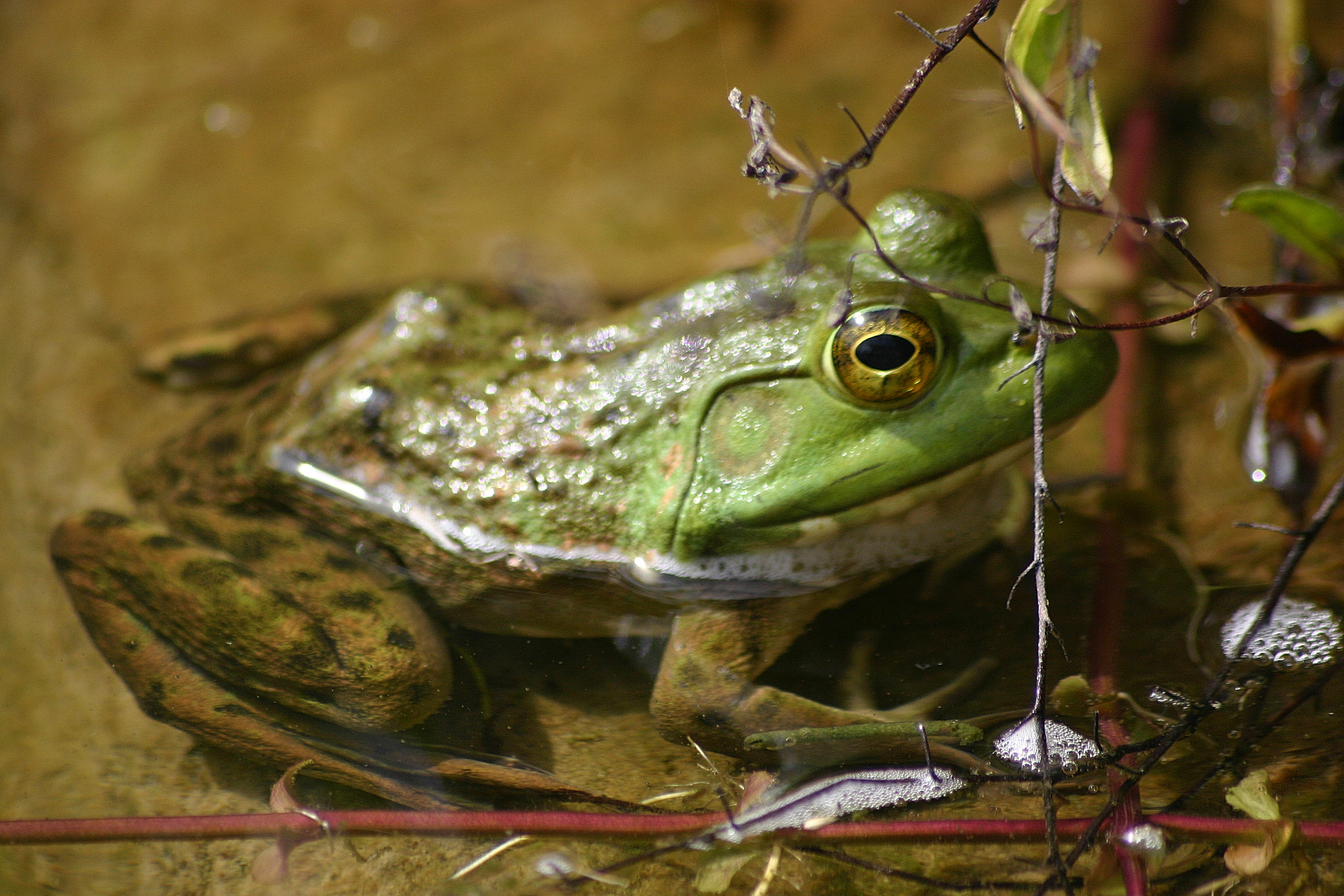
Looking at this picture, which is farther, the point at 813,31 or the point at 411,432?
the point at 813,31

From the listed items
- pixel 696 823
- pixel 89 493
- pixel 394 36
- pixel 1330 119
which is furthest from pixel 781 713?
pixel 394 36

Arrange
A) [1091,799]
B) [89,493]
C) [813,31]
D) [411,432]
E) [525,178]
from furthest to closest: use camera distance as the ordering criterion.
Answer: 1. [813,31]
2. [525,178]
3. [89,493]
4. [411,432]
5. [1091,799]

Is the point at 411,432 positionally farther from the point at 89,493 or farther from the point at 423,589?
the point at 89,493

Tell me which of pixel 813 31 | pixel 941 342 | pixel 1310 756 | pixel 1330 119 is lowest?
pixel 1310 756

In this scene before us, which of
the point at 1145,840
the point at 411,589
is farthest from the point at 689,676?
the point at 1145,840

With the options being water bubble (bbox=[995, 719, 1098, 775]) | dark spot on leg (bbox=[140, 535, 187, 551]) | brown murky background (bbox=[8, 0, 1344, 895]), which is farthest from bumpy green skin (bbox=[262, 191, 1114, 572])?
water bubble (bbox=[995, 719, 1098, 775])

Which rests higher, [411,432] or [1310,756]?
[411,432]

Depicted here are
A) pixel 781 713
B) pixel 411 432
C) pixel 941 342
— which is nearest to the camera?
pixel 941 342

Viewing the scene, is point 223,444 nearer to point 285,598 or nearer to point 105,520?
point 105,520
